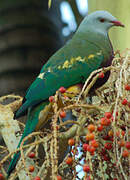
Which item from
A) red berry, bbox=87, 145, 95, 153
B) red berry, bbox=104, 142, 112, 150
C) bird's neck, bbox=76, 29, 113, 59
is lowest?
red berry, bbox=104, 142, 112, 150

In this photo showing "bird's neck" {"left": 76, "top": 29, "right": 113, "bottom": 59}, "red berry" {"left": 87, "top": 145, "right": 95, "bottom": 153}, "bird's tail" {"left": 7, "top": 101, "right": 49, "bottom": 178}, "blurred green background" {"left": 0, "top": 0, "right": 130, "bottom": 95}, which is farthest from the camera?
"blurred green background" {"left": 0, "top": 0, "right": 130, "bottom": 95}

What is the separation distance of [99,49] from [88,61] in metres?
0.10

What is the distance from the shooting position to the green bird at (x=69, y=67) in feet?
5.10

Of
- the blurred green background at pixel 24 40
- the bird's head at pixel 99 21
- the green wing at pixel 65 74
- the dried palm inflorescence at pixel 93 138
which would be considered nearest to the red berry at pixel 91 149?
the dried palm inflorescence at pixel 93 138

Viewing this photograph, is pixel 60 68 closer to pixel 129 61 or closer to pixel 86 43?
pixel 86 43

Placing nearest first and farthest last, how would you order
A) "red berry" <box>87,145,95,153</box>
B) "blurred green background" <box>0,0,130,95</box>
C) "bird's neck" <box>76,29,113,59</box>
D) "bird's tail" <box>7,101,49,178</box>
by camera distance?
"red berry" <box>87,145,95,153</box> → "bird's tail" <box>7,101,49,178</box> → "bird's neck" <box>76,29,113,59</box> → "blurred green background" <box>0,0,130,95</box>

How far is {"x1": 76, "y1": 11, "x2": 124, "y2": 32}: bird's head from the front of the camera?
1.79 meters

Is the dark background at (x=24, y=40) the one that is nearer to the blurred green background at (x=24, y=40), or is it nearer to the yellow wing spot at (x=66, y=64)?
the blurred green background at (x=24, y=40)

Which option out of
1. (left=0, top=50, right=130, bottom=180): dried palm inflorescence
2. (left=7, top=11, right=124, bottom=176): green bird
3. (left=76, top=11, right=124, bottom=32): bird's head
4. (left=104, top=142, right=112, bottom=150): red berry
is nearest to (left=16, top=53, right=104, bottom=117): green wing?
(left=7, top=11, right=124, bottom=176): green bird

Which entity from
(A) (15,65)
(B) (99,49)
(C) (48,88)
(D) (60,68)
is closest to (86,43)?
(B) (99,49)

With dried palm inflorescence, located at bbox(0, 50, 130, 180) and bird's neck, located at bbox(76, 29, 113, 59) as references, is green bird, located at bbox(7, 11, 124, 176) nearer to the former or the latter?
bird's neck, located at bbox(76, 29, 113, 59)

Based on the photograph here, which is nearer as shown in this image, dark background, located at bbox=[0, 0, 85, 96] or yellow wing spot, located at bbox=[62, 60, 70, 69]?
yellow wing spot, located at bbox=[62, 60, 70, 69]

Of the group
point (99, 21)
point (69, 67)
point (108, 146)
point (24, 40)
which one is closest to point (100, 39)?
point (99, 21)

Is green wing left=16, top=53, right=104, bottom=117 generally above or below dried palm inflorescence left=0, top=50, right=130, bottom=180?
above
